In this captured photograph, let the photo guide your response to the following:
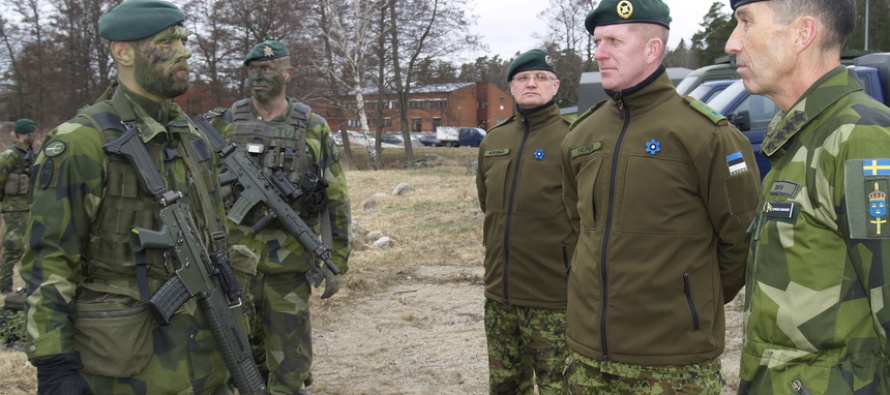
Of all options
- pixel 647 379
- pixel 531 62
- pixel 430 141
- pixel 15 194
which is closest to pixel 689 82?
pixel 531 62

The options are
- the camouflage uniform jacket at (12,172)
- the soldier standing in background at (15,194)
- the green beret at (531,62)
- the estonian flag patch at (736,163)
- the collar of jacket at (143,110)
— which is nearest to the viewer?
the estonian flag patch at (736,163)

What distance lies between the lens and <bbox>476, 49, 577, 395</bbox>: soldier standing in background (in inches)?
132

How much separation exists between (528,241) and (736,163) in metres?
1.33

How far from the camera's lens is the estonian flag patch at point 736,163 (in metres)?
2.27

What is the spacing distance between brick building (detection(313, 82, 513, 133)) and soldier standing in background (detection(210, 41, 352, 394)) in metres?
17.5

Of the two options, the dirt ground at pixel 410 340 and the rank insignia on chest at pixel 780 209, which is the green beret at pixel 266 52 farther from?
the rank insignia on chest at pixel 780 209

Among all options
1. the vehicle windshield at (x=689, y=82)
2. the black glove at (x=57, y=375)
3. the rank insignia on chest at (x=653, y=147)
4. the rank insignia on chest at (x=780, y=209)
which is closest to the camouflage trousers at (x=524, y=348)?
the rank insignia on chest at (x=653, y=147)

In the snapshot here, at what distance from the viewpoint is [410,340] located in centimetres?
555

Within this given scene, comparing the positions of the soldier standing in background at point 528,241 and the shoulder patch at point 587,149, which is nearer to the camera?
the shoulder patch at point 587,149

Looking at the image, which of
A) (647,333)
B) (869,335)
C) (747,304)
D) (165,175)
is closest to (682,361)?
(647,333)

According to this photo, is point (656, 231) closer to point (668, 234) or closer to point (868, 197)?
point (668, 234)

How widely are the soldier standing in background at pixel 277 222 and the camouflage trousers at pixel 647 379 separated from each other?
7.18 ft

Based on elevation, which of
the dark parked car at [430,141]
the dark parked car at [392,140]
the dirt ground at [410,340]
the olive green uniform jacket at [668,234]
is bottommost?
the dirt ground at [410,340]

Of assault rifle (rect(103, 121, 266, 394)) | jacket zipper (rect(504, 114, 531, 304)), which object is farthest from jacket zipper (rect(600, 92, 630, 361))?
assault rifle (rect(103, 121, 266, 394))
